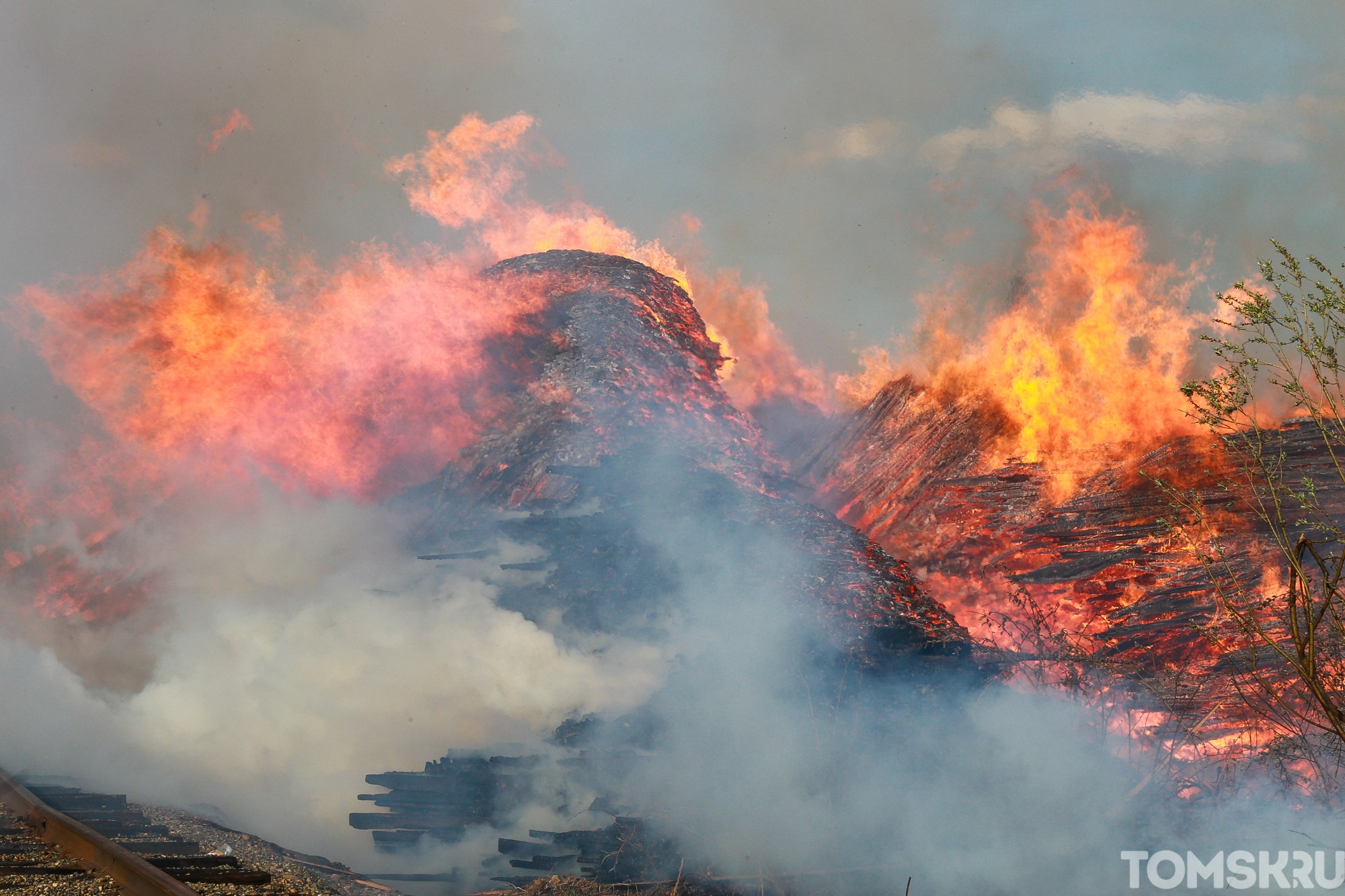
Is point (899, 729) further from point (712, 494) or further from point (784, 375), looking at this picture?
point (784, 375)

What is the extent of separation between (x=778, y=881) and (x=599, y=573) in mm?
5330

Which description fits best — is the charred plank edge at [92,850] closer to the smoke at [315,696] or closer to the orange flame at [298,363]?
the smoke at [315,696]

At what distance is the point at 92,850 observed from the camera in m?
7.17

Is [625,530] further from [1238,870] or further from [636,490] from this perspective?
[1238,870]

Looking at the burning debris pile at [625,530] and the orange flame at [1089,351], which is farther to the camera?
the orange flame at [1089,351]

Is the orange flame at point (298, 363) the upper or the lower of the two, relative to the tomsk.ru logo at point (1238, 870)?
upper

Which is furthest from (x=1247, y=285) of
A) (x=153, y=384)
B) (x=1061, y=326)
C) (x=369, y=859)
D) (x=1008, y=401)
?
(x=153, y=384)

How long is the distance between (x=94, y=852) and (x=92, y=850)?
5 cm

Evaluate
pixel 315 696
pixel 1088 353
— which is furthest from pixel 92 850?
pixel 1088 353

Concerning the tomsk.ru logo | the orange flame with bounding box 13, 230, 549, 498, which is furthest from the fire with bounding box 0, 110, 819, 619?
the tomsk.ru logo

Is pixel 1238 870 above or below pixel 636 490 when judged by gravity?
below

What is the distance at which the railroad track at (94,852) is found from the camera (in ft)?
21.6

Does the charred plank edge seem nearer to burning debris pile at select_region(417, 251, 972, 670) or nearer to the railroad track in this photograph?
the railroad track

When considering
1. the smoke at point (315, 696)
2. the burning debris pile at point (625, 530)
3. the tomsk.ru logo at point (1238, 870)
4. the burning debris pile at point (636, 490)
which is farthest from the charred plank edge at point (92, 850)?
the tomsk.ru logo at point (1238, 870)
